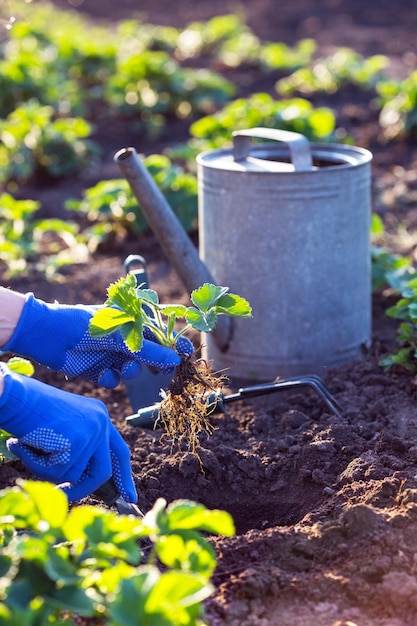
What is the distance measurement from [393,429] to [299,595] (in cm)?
89

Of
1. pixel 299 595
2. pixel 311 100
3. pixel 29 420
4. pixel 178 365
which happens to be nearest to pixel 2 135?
pixel 311 100

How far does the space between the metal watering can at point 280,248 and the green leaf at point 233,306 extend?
0.84m

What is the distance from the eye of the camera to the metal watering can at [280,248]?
312cm

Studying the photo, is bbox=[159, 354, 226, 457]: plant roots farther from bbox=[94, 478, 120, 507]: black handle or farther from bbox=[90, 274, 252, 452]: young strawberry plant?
bbox=[94, 478, 120, 507]: black handle

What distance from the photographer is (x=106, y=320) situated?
7.19 ft

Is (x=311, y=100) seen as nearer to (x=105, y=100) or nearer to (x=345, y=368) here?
(x=105, y=100)

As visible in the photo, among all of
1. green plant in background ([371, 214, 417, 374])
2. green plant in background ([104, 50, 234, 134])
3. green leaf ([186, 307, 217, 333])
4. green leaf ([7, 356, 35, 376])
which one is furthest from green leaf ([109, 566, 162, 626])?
green plant in background ([104, 50, 234, 134])

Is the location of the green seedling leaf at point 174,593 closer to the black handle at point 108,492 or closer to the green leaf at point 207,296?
the black handle at point 108,492

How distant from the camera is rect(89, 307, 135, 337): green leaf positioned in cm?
219

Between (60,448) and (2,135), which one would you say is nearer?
(60,448)

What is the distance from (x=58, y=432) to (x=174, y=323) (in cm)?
48

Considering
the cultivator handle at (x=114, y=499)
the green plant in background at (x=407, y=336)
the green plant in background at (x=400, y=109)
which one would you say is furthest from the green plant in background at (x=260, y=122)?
the cultivator handle at (x=114, y=499)

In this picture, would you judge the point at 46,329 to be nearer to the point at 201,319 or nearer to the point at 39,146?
the point at 201,319

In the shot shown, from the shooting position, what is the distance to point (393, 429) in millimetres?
2711
